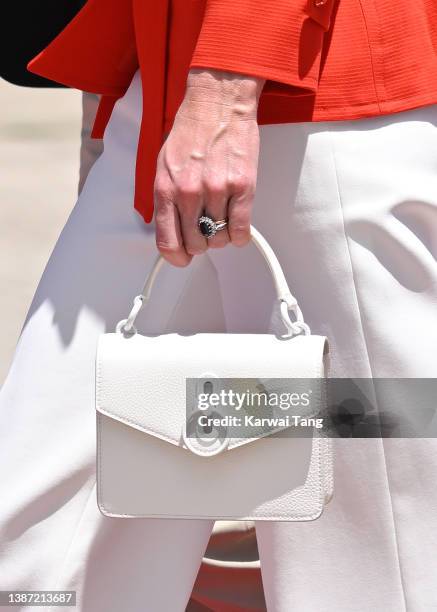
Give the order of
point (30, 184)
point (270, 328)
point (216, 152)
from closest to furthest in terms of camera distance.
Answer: point (216, 152), point (270, 328), point (30, 184)

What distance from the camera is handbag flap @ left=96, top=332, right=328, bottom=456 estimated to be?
1888mm

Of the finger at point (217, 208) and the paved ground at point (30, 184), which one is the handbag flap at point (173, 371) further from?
the paved ground at point (30, 184)

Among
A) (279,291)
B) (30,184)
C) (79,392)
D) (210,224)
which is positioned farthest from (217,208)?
(30,184)

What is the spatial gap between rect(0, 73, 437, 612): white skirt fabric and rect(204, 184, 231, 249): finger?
0.13 metres

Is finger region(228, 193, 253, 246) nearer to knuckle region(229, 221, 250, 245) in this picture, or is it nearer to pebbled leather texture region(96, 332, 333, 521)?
knuckle region(229, 221, 250, 245)

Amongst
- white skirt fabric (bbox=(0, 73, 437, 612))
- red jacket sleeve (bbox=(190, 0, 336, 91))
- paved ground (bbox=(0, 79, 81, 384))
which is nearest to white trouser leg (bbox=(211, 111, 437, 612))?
white skirt fabric (bbox=(0, 73, 437, 612))

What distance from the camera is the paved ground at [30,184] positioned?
4.69m

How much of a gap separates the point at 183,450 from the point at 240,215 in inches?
12.7

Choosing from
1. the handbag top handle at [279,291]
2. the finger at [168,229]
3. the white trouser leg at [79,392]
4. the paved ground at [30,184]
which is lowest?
the paved ground at [30,184]

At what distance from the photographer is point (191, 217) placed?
1.87 metres

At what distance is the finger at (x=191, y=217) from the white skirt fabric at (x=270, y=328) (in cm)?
14

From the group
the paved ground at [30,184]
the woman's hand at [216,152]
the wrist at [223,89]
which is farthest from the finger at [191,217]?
the paved ground at [30,184]

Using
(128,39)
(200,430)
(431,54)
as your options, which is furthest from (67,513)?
(431,54)

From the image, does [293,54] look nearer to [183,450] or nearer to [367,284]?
[367,284]
